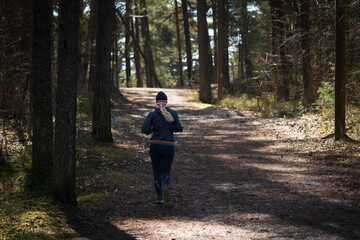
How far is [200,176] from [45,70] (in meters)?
4.43

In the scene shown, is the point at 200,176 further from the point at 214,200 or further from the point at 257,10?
the point at 257,10

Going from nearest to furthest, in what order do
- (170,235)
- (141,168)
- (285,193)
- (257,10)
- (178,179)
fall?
1. (170,235)
2. (285,193)
3. (178,179)
4. (141,168)
5. (257,10)

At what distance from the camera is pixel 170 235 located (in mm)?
5793

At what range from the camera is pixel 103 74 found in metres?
12.3

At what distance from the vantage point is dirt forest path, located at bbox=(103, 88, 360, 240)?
5953 mm

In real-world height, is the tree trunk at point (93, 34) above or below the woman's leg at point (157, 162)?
above

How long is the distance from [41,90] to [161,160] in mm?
2948

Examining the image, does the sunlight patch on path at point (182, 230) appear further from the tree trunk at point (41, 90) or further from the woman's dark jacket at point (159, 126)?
the tree trunk at point (41, 90)

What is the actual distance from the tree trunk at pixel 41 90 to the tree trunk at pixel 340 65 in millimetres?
8212

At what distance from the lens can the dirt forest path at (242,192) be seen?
5953 millimetres

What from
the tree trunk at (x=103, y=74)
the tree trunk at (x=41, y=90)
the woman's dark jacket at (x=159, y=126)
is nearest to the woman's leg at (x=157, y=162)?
the woman's dark jacket at (x=159, y=126)

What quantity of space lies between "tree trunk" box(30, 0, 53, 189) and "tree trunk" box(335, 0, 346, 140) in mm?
8212

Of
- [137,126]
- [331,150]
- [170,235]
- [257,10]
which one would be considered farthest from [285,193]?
[257,10]

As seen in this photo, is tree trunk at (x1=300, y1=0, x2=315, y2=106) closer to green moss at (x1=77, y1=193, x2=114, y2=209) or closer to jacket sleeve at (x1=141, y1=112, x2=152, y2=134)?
jacket sleeve at (x1=141, y1=112, x2=152, y2=134)
